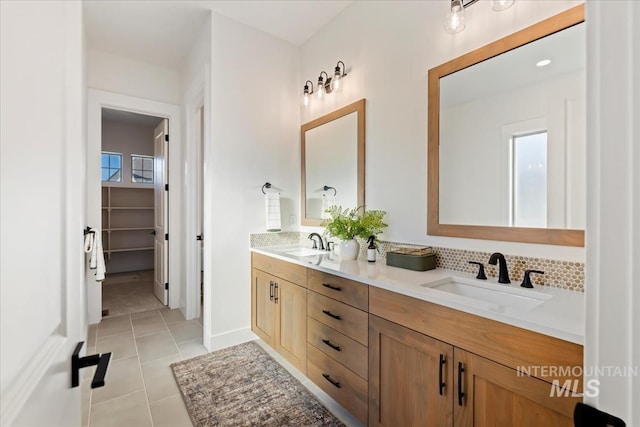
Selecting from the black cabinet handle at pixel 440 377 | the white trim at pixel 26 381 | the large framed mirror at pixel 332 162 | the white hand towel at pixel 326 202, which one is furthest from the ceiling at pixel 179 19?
the white trim at pixel 26 381

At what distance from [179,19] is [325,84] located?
1.52 metres

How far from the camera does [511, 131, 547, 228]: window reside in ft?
4.58

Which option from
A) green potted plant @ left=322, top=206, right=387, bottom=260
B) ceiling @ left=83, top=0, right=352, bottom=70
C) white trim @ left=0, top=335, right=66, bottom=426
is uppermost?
ceiling @ left=83, top=0, right=352, bottom=70

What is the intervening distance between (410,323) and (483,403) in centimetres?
38

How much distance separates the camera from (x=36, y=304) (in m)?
0.47

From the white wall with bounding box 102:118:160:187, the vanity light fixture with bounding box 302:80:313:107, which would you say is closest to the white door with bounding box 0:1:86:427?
the vanity light fixture with bounding box 302:80:313:107

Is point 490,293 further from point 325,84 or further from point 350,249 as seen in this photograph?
point 325,84

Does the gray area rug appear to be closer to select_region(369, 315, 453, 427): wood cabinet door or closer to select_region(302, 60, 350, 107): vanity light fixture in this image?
select_region(369, 315, 453, 427): wood cabinet door

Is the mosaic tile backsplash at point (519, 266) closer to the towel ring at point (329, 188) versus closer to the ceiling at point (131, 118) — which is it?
the towel ring at point (329, 188)

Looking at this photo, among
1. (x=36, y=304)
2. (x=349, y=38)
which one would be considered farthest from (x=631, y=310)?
(x=349, y=38)

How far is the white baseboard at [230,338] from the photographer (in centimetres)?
259

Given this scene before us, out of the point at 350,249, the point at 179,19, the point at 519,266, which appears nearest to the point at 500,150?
the point at 519,266

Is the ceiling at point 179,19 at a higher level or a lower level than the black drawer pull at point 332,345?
higher

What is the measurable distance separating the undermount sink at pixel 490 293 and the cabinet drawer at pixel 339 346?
545 mm
